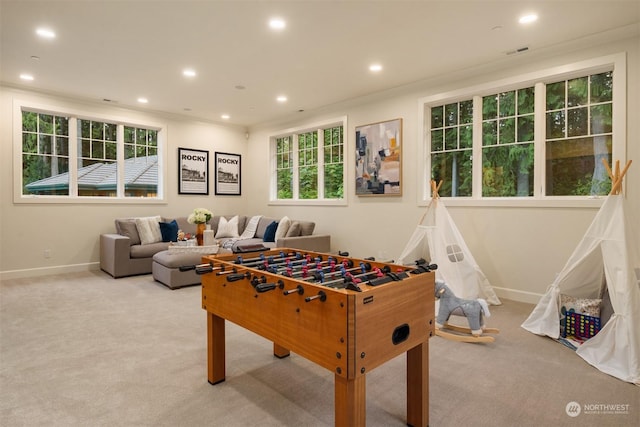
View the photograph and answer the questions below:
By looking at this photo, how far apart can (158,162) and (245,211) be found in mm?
2063

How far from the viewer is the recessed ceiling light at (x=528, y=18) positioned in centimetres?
309

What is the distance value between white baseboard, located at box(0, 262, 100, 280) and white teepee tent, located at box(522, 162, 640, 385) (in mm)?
6245

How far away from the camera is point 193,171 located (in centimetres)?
695

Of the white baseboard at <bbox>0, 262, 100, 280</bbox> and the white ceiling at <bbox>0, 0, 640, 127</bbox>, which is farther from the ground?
the white ceiling at <bbox>0, 0, 640, 127</bbox>

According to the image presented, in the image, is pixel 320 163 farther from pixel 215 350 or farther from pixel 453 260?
pixel 215 350

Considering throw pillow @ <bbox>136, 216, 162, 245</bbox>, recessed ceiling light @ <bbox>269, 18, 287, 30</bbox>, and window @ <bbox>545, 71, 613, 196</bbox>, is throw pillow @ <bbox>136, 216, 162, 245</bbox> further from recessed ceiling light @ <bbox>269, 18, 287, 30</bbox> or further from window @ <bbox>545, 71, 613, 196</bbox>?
window @ <bbox>545, 71, 613, 196</bbox>

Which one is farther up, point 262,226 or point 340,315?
point 262,226

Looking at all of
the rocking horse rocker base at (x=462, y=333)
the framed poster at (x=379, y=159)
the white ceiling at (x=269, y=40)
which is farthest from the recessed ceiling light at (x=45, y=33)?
the rocking horse rocker base at (x=462, y=333)

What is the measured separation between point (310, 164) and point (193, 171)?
2.36 metres

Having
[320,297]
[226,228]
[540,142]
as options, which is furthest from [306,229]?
[320,297]

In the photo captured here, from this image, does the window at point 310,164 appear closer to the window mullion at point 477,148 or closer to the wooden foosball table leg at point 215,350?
the window mullion at point 477,148

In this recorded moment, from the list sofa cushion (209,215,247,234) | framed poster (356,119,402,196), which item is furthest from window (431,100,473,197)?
sofa cushion (209,215,247,234)

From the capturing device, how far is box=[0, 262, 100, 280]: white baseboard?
5066 mm

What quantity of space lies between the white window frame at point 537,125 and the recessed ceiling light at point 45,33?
14.2 feet
